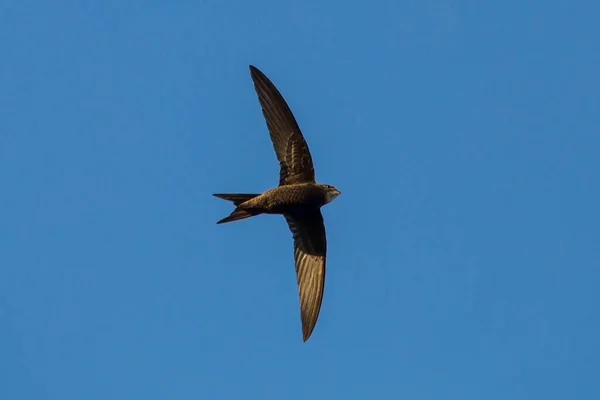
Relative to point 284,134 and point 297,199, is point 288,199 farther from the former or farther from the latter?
point 284,134

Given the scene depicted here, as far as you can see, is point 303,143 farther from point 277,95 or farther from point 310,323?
point 310,323

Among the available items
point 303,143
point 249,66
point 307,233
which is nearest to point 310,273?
point 307,233

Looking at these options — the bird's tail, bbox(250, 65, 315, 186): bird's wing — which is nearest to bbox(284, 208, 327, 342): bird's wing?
bbox(250, 65, 315, 186): bird's wing

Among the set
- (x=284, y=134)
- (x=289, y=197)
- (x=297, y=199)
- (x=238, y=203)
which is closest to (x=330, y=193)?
(x=297, y=199)

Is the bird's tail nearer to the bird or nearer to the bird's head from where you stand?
the bird

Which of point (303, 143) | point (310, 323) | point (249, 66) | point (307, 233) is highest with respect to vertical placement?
point (249, 66)

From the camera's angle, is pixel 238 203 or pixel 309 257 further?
pixel 309 257

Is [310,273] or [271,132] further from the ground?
[271,132]
